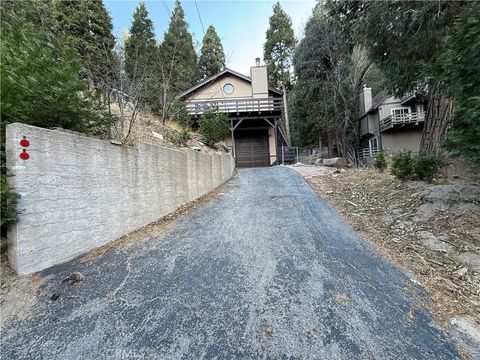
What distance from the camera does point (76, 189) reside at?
3.10 metres

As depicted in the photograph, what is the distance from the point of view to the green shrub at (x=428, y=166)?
5.36m

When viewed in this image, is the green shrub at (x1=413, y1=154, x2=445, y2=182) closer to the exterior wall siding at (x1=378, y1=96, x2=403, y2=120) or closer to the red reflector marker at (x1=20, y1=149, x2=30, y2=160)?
the red reflector marker at (x1=20, y1=149, x2=30, y2=160)

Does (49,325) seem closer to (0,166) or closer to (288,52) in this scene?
(0,166)

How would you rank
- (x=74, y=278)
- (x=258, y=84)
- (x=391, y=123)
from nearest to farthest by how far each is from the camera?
(x=74, y=278) < (x=258, y=84) < (x=391, y=123)

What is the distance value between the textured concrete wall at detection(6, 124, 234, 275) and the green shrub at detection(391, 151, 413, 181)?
540 cm

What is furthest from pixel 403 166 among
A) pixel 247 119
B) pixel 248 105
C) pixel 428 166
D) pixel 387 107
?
pixel 387 107

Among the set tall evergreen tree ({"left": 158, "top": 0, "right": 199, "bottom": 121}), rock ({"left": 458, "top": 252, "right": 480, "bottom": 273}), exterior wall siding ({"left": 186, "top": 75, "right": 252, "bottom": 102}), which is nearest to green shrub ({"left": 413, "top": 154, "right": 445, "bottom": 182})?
rock ({"left": 458, "top": 252, "right": 480, "bottom": 273})

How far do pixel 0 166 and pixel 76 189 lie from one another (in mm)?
783

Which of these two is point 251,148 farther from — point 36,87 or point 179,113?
point 36,87

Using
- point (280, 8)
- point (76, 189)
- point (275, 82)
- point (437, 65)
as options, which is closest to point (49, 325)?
point (76, 189)

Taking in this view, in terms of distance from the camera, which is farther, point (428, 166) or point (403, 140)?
point (403, 140)

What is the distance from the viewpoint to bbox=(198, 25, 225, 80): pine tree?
2652 centimetres

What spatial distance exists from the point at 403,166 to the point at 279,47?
2750 centimetres

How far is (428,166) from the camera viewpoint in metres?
5.36
